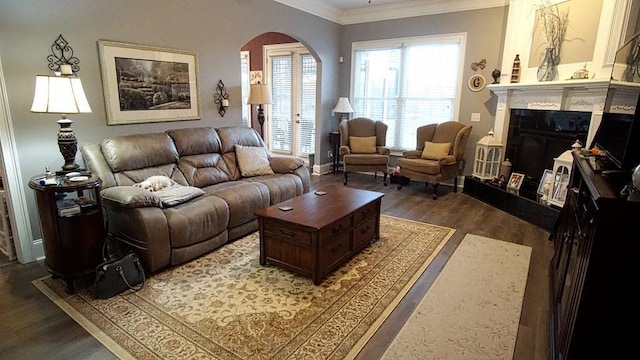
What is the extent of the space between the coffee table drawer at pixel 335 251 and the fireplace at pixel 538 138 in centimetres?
264

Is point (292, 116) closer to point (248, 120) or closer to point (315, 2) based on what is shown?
point (248, 120)

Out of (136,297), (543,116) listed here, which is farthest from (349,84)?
(136,297)

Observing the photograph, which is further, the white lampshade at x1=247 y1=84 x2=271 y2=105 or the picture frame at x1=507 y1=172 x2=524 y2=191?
the white lampshade at x1=247 y1=84 x2=271 y2=105

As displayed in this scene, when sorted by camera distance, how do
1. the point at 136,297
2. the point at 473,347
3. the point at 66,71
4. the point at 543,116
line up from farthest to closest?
the point at 543,116, the point at 66,71, the point at 136,297, the point at 473,347

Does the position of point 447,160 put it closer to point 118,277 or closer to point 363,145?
point 363,145

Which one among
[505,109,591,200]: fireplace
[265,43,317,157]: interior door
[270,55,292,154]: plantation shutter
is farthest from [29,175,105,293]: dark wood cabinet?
[270,55,292,154]: plantation shutter

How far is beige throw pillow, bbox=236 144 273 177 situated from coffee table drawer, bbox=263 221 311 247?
1.42 m

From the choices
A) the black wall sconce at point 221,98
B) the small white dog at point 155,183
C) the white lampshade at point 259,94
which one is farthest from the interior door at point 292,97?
the small white dog at point 155,183

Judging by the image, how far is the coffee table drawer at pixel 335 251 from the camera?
2591mm

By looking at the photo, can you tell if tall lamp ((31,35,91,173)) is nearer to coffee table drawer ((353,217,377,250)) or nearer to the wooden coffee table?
the wooden coffee table

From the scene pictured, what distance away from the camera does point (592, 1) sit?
12.4 feet

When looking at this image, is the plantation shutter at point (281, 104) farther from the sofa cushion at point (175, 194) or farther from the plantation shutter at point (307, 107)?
the sofa cushion at point (175, 194)

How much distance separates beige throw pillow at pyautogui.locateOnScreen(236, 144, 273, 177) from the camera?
13.3 ft

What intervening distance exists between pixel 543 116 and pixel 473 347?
363cm
